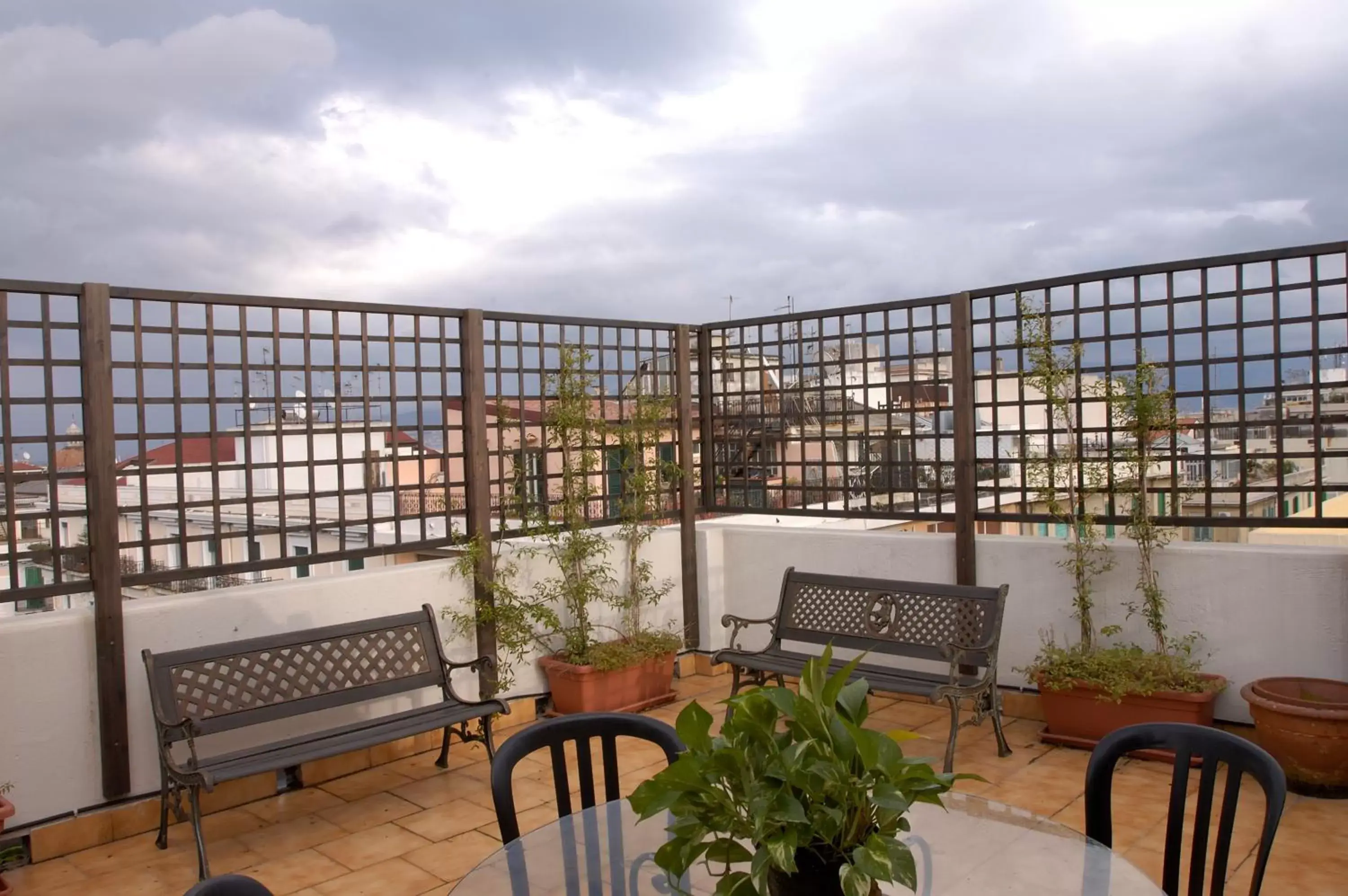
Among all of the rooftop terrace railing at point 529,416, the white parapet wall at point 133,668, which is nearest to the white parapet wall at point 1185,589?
the rooftop terrace railing at point 529,416

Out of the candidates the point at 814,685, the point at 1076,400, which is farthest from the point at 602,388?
the point at 814,685

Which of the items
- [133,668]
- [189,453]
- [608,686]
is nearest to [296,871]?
[133,668]

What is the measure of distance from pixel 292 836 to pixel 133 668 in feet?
3.23

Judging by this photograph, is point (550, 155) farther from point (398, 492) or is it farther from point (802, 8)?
point (398, 492)

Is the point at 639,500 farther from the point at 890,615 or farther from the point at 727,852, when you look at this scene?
the point at 727,852

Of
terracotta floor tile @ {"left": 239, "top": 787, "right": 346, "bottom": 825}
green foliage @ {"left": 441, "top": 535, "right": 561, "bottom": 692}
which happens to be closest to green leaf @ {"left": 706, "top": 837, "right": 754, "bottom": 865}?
terracotta floor tile @ {"left": 239, "top": 787, "right": 346, "bottom": 825}

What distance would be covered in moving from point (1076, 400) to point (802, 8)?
11.4 feet

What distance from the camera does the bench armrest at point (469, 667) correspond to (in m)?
4.35

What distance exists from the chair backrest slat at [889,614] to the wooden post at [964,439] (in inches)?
10.5

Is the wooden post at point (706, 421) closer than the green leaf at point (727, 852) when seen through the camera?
No

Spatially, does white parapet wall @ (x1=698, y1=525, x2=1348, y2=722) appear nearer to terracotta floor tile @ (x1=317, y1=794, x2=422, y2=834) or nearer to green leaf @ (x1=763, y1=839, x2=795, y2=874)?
terracotta floor tile @ (x1=317, y1=794, x2=422, y2=834)

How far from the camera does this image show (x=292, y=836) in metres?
3.84

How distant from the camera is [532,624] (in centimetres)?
536

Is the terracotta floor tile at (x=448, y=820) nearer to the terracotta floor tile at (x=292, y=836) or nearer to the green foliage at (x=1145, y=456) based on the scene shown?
the terracotta floor tile at (x=292, y=836)
